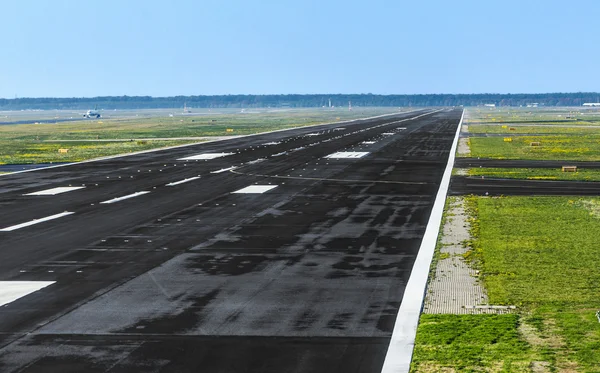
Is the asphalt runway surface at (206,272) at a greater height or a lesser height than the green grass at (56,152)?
greater

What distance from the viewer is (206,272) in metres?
19.3

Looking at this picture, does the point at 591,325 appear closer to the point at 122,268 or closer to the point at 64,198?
the point at 122,268

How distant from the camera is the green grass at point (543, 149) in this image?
61.3 meters

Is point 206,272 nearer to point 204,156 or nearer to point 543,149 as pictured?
point 204,156

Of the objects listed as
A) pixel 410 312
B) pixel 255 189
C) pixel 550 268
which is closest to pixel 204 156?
pixel 255 189

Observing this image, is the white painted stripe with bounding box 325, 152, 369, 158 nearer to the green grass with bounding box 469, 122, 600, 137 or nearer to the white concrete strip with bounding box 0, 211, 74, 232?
the white concrete strip with bounding box 0, 211, 74, 232

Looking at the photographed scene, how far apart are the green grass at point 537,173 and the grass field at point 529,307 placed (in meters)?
16.7

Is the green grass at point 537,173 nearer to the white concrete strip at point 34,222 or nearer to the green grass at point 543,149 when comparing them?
the green grass at point 543,149

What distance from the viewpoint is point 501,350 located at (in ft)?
42.3

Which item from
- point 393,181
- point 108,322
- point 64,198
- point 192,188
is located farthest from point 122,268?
point 393,181

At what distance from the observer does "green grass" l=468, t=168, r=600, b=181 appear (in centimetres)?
4394

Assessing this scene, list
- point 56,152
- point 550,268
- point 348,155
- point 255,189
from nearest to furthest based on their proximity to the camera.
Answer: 1. point 550,268
2. point 255,189
3. point 348,155
4. point 56,152

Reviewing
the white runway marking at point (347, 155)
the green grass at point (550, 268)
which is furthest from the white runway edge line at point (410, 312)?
the white runway marking at point (347, 155)

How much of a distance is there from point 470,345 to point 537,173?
35.2 meters
